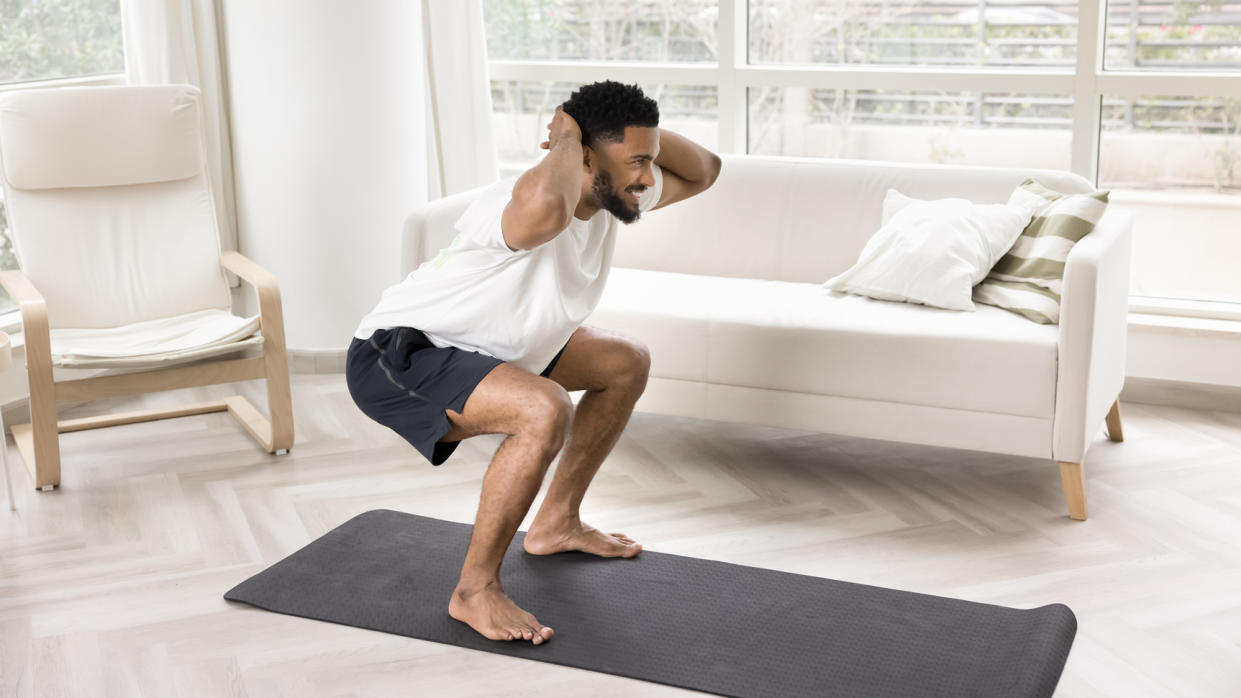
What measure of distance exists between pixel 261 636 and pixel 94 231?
1.87 meters

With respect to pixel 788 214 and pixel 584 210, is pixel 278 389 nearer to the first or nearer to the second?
pixel 584 210

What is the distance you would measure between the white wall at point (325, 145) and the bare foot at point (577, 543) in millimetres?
1838

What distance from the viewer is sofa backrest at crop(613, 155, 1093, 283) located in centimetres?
380

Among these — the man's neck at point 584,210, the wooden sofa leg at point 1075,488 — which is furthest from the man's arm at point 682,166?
the wooden sofa leg at point 1075,488

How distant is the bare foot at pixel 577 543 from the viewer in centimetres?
298

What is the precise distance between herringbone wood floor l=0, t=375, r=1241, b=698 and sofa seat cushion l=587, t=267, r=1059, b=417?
0.30 meters

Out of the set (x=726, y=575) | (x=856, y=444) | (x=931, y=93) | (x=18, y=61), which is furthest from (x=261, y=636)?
(x=931, y=93)

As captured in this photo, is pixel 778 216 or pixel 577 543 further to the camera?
pixel 778 216

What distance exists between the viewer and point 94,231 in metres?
3.97

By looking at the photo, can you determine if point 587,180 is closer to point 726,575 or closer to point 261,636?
point 726,575

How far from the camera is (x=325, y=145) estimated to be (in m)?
4.41

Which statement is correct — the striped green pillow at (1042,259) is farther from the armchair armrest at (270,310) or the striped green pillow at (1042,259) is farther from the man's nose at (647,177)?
the armchair armrest at (270,310)

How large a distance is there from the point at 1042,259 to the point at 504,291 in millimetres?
1533

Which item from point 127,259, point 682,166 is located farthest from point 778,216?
point 127,259
